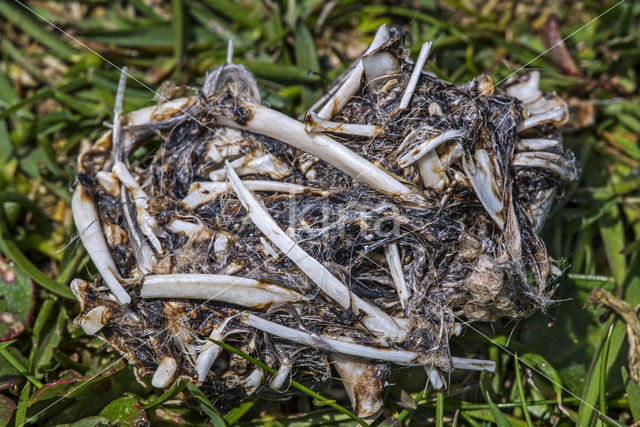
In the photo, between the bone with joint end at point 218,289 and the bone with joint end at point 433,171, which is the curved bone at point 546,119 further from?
the bone with joint end at point 218,289

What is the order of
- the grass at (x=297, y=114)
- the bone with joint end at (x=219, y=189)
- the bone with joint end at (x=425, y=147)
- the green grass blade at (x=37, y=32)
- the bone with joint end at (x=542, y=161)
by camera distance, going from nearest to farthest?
the bone with joint end at (x=425, y=147) → the bone with joint end at (x=219, y=189) → the bone with joint end at (x=542, y=161) → the grass at (x=297, y=114) → the green grass blade at (x=37, y=32)

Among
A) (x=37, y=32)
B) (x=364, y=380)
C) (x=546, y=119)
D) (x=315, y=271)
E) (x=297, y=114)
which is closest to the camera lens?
(x=315, y=271)

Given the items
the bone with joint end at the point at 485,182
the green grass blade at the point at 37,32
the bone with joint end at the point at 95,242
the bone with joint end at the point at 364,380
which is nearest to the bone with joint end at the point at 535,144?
the bone with joint end at the point at 485,182

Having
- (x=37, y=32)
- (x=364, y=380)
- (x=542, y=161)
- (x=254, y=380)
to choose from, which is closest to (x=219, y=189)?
(x=254, y=380)

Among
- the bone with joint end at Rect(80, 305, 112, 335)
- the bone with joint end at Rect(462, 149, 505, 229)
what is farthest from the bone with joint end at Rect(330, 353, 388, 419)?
the bone with joint end at Rect(80, 305, 112, 335)

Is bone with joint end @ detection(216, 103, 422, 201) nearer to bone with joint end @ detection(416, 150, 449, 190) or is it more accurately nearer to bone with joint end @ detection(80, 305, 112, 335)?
bone with joint end @ detection(416, 150, 449, 190)

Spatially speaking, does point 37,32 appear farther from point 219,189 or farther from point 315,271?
point 315,271

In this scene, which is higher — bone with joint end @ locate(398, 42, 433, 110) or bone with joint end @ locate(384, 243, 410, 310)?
bone with joint end @ locate(398, 42, 433, 110)
